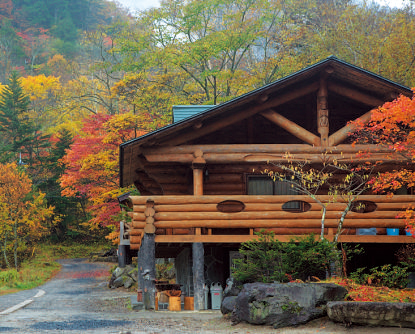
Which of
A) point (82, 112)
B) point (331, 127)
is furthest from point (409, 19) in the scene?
point (82, 112)

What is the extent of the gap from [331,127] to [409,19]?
20528 mm

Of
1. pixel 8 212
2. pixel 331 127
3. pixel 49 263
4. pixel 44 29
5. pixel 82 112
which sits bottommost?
pixel 49 263

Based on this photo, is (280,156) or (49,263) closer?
(280,156)

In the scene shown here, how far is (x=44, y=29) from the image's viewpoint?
86.7 metres

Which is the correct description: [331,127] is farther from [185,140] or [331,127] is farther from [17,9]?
[17,9]

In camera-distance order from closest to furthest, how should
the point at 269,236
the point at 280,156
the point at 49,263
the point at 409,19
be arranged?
the point at 269,236 → the point at 280,156 → the point at 409,19 → the point at 49,263

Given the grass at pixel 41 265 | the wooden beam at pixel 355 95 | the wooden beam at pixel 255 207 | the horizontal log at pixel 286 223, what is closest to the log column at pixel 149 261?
the wooden beam at pixel 255 207

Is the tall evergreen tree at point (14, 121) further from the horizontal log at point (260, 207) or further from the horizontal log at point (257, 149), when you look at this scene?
the horizontal log at point (260, 207)

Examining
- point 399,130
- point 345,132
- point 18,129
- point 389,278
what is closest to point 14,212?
point 18,129

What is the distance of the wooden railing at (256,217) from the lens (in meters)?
15.4

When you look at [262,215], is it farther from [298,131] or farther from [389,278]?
[389,278]

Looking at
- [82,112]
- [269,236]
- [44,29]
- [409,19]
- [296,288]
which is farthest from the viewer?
[44,29]

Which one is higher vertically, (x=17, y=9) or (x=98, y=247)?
(x=17, y=9)

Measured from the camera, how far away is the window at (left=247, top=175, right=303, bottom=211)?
17500mm
